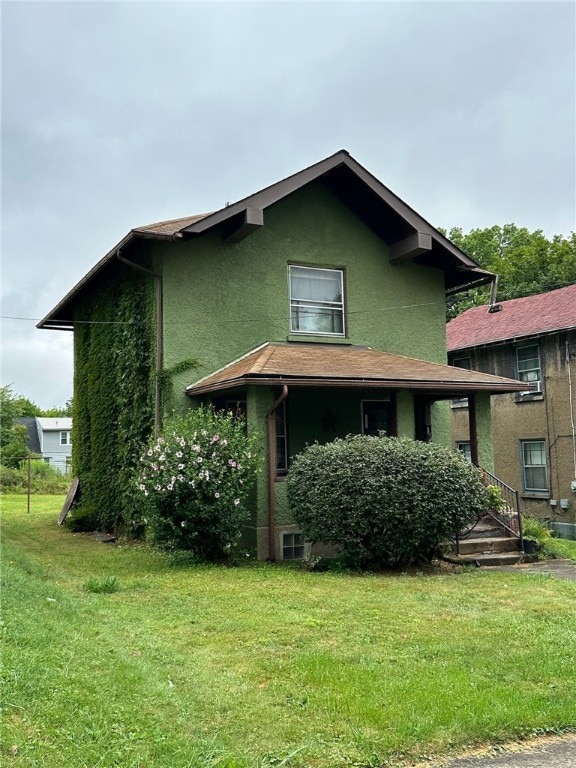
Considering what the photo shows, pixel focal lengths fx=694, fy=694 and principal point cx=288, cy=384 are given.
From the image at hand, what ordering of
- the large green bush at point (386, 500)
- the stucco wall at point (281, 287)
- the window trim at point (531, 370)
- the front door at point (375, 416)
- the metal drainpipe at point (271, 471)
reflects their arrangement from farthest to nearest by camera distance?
1. the window trim at point (531, 370)
2. the front door at point (375, 416)
3. the stucco wall at point (281, 287)
4. the metal drainpipe at point (271, 471)
5. the large green bush at point (386, 500)

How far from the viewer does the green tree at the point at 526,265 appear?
34.6 meters

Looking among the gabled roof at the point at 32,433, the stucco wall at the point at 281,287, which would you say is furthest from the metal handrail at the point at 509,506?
the gabled roof at the point at 32,433

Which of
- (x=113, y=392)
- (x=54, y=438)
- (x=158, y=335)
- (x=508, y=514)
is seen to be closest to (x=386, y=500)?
(x=508, y=514)

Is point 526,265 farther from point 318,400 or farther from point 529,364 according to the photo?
point 318,400

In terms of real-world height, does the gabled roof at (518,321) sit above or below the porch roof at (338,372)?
above

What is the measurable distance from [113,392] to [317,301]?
16.8ft

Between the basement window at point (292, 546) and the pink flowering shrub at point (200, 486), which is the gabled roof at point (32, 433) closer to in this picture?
the basement window at point (292, 546)

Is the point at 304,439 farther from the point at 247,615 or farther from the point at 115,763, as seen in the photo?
the point at 115,763

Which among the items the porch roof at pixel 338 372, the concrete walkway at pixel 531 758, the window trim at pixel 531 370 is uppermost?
the window trim at pixel 531 370

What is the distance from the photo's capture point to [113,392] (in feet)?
52.2

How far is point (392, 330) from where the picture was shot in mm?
15609

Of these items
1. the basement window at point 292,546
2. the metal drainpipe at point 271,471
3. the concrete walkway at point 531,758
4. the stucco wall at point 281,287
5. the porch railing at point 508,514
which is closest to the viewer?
the concrete walkway at point 531,758

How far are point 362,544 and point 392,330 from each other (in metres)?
6.69

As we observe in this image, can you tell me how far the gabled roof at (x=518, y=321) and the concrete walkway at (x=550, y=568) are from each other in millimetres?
9169
